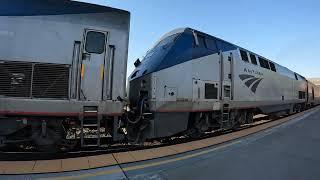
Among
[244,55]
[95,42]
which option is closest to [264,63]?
[244,55]

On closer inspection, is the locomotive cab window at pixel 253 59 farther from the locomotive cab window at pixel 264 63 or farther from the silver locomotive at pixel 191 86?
the locomotive cab window at pixel 264 63

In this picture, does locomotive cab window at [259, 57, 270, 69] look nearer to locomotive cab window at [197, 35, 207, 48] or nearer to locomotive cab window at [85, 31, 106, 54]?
locomotive cab window at [197, 35, 207, 48]

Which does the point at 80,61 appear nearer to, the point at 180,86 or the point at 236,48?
the point at 180,86

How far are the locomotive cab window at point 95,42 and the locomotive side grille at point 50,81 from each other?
664mm

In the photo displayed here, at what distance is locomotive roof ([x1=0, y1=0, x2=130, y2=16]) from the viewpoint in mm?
6215

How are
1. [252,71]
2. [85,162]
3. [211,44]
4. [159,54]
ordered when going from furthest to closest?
[252,71] → [211,44] → [159,54] → [85,162]

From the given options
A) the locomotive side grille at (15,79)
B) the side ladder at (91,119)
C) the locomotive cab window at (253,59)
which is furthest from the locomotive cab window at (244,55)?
the locomotive side grille at (15,79)

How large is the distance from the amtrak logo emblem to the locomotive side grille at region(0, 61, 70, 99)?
7138 mm

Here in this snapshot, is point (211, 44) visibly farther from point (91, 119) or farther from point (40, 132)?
point (40, 132)

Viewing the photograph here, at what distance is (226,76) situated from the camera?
1062 cm

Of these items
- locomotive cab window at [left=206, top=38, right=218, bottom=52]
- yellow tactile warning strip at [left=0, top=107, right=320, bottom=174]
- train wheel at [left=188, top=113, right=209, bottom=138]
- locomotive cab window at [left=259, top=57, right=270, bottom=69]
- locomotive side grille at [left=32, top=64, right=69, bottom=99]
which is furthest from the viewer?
locomotive cab window at [left=259, top=57, right=270, bottom=69]

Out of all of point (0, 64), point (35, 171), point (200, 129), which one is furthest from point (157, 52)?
point (35, 171)

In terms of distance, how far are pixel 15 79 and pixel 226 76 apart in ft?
22.3

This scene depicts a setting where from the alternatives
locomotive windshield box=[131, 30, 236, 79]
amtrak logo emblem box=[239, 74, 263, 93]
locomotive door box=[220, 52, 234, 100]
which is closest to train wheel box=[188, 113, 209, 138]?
locomotive door box=[220, 52, 234, 100]
